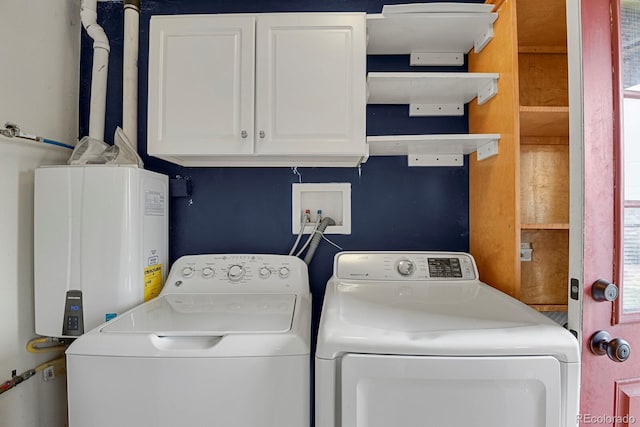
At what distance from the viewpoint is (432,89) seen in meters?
1.58

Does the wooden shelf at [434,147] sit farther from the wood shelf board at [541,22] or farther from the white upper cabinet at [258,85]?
the wood shelf board at [541,22]

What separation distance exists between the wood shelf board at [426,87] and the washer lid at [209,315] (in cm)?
98

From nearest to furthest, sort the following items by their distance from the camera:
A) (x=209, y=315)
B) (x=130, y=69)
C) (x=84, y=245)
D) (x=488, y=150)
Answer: (x=209, y=315)
(x=84, y=245)
(x=488, y=150)
(x=130, y=69)

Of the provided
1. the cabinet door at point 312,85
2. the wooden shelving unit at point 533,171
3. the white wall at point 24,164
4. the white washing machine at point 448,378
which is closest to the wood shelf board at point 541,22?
the wooden shelving unit at point 533,171

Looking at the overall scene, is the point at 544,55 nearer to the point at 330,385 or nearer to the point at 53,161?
the point at 330,385

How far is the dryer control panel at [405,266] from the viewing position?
153 cm

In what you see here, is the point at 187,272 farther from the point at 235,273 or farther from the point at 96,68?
the point at 96,68

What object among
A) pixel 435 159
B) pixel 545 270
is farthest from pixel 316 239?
pixel 545 270

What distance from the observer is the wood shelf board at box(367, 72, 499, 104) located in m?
1.43

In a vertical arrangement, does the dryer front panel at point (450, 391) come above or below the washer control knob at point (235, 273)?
below

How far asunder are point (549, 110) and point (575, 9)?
34 centimetres

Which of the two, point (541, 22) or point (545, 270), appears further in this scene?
point (545, 270)

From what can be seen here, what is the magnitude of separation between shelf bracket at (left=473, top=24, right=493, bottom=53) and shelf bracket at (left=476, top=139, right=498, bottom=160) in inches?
17.7
